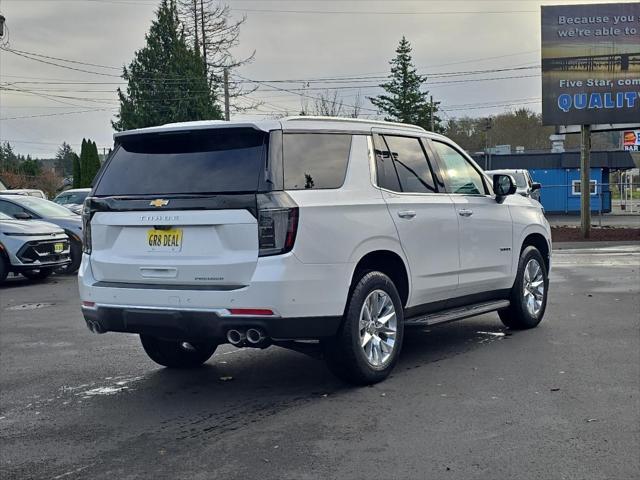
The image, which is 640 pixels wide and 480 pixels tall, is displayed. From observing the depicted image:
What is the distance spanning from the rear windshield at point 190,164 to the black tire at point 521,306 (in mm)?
3726

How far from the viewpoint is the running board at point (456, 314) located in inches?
265

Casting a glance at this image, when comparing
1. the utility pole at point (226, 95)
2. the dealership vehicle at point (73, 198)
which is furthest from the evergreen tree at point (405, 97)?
the dealership vehicle at point (73, 198)

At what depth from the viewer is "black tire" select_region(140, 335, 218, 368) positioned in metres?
6.88

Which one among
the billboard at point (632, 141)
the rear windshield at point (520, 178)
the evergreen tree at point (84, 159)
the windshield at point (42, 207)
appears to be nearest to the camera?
the windshield at point (42, 207)

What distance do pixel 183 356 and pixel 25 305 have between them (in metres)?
5.72

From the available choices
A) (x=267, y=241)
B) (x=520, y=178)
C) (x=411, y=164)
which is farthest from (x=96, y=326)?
(x=520, y=178)

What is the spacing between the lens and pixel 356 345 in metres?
5.89

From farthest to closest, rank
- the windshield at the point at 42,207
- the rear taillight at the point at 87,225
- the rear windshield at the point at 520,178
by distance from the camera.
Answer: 1. the rear windshield at the point at 520,178
2. the windshield at the point at 42,207
3. the rear taillight at the point at 87,225

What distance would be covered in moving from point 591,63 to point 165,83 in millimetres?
28023

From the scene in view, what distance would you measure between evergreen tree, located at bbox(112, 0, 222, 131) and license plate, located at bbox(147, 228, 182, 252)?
41200 mm

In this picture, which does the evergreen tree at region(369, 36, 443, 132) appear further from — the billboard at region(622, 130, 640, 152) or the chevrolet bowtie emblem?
the chevrolet bowtie emblem

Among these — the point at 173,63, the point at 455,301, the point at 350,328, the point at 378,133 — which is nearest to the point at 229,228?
the point at 350,328

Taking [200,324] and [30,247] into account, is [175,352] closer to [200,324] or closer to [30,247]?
[200,324]

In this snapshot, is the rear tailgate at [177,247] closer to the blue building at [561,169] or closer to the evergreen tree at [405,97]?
the blue building at [561,169]
